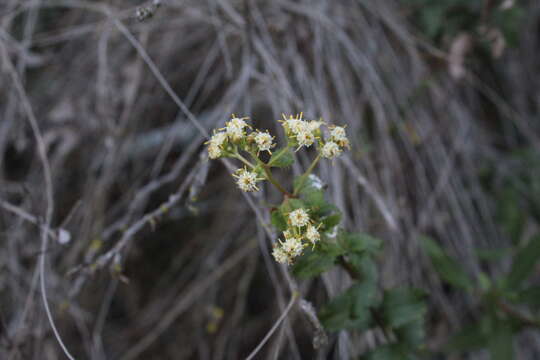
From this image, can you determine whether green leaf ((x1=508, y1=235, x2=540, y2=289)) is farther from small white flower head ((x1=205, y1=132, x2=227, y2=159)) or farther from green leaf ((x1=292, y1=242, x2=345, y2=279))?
small white flower head ((x1=205, y1=132, x2=227, y2=159))

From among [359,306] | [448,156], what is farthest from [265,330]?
[448,156]

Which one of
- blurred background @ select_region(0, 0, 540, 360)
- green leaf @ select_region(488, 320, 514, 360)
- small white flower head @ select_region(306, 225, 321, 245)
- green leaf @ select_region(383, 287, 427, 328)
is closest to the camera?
small white flower head @ select_region(306, 225, 321, 245)

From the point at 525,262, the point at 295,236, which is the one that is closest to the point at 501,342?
the point at 525,262

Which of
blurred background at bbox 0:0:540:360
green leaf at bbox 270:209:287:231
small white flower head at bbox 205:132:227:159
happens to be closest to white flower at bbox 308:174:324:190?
green leaf at bbox 270:209:287:231

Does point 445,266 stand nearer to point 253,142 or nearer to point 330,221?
point 330,221

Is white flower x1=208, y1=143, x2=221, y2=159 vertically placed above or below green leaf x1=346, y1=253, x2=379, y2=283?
above
